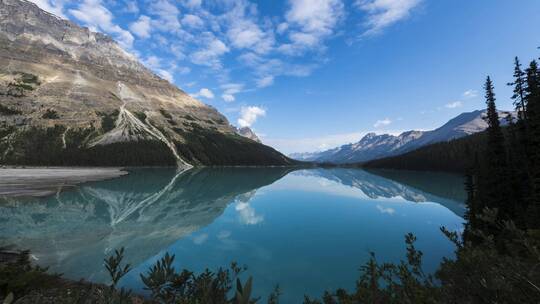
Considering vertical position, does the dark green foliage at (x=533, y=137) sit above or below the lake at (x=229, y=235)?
above

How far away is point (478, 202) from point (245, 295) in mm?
48210

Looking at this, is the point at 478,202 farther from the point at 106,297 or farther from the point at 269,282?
the point at 106,297

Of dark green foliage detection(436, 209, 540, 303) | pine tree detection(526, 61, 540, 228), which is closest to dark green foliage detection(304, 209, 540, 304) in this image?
dark green foliage detection(436, 209, 540, 303)

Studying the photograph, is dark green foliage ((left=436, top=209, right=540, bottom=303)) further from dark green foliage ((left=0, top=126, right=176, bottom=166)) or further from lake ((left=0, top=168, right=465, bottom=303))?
dark green foliage ((left=0, top=126, right=176, bottom=166))

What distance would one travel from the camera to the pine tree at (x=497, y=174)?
33219 millimetres

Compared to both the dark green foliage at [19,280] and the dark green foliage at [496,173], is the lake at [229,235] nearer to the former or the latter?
the dark green foliage at [19,280]

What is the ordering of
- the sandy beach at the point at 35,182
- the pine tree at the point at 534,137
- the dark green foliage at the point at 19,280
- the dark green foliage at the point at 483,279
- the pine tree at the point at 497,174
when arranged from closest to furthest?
the dark green foliage at the point at 483,279 → the dark green foliage at the point at 19,280 → the pine tree at the point at 534,137 → the pine tree at the point at 497,174 → the sandy beach at the point at 35,182

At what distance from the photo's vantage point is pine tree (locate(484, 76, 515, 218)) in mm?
33219

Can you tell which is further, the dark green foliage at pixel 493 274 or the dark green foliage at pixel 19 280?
the dark green foliage at pixel 19 280

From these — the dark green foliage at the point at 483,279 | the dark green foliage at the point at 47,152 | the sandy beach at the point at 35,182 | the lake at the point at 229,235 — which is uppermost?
the dark green foliage at the point at 47,152

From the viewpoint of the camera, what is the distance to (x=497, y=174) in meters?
34.9

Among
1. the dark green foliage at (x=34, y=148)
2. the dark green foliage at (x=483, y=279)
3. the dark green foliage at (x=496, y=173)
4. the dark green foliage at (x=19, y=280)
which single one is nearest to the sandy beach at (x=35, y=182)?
the dark green foliage at (x=19, y=280)

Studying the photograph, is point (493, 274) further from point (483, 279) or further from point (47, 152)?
point (47, 152)

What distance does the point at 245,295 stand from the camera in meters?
3.03
